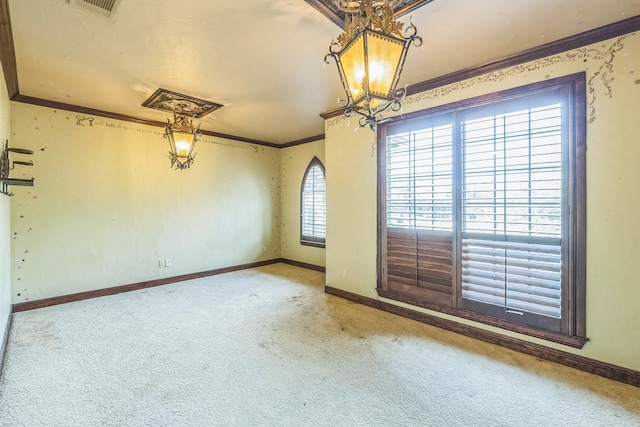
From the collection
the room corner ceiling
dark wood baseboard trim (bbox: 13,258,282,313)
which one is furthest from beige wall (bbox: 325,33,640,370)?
dark wood baseboard trim (bbox: 13,258,282,313)

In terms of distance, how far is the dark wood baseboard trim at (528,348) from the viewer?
2.23 meters

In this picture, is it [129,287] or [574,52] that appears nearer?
[574,52]

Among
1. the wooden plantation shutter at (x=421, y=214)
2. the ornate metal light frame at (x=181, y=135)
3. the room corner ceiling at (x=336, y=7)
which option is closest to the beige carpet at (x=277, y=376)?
the wooden plantation shutter at (x=421, y=214)

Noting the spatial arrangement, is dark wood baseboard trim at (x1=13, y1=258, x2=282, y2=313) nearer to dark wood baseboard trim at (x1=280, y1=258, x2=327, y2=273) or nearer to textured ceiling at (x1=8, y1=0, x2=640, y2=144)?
dark wood baseboard trim at (x1=280, y1=258, x2=327, y2=273)

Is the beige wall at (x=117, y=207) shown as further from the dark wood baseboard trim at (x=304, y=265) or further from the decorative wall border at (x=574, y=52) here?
the decorative wall border at (x=574, y=52)

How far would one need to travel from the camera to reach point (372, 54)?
1.38 m

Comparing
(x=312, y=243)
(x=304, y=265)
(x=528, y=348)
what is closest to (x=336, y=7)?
(x=528, y=348)

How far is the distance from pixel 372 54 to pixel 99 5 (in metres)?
2.00

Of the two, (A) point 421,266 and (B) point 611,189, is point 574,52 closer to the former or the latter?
(B) point 611,189

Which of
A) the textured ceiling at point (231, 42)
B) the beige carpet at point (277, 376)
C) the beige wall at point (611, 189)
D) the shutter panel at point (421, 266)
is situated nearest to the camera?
the beige carpet at point (277, 376)

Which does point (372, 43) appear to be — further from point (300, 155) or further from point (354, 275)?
point (300, 155)

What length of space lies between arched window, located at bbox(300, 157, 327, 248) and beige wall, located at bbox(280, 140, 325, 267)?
112 millimetres

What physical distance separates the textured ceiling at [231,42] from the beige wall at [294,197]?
7.91 feet

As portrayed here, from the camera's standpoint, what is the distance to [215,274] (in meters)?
5.44
